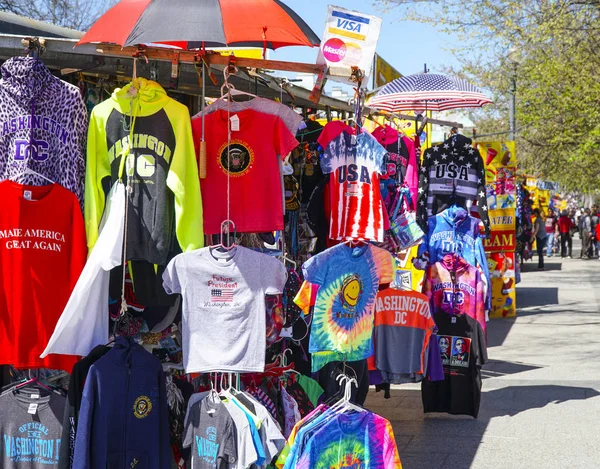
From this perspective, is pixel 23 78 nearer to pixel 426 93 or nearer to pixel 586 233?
pixel 426 93

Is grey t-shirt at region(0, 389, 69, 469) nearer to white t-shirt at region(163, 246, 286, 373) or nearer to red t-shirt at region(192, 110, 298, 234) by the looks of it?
white t-shirt at region(163, 246, 286, 373)

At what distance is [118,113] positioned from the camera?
483 centimetres

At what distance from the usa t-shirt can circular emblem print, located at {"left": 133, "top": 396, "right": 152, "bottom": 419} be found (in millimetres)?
1801

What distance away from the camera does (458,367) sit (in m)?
7.97

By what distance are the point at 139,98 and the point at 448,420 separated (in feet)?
15.6

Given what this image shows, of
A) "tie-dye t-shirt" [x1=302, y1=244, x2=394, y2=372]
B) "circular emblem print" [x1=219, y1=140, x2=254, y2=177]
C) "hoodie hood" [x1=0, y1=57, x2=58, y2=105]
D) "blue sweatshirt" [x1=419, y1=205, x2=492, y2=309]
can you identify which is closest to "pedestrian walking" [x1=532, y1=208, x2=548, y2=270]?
"blue sweatshirt" [x1=419, y1=205, x2=492, y2=309]

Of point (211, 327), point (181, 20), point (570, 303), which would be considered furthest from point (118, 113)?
point (570, 303)

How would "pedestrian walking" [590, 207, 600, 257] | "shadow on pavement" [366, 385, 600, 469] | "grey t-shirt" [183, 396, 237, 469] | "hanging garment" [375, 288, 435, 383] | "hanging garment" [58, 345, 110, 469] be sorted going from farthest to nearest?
1. "pedestrian walking" [590, 207, 600, 257]
2. "shadow on pavement" [366, 385, 600, 469]
3. "hanging garment" [375, 288, 435, 383]
4. "grey t-shirt" [183, 396, 237, 469]
5. "hanging garment" [58, 345, 110, 469]

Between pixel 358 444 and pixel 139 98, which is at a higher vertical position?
pixel 139 98

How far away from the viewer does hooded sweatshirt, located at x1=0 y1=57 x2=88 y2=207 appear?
4816 millimetres

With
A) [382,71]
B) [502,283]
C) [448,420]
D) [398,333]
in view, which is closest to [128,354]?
[398,333]

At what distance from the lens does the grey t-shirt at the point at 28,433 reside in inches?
187

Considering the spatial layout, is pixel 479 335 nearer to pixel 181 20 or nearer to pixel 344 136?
pixel 344 136

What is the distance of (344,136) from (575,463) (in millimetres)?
3303
